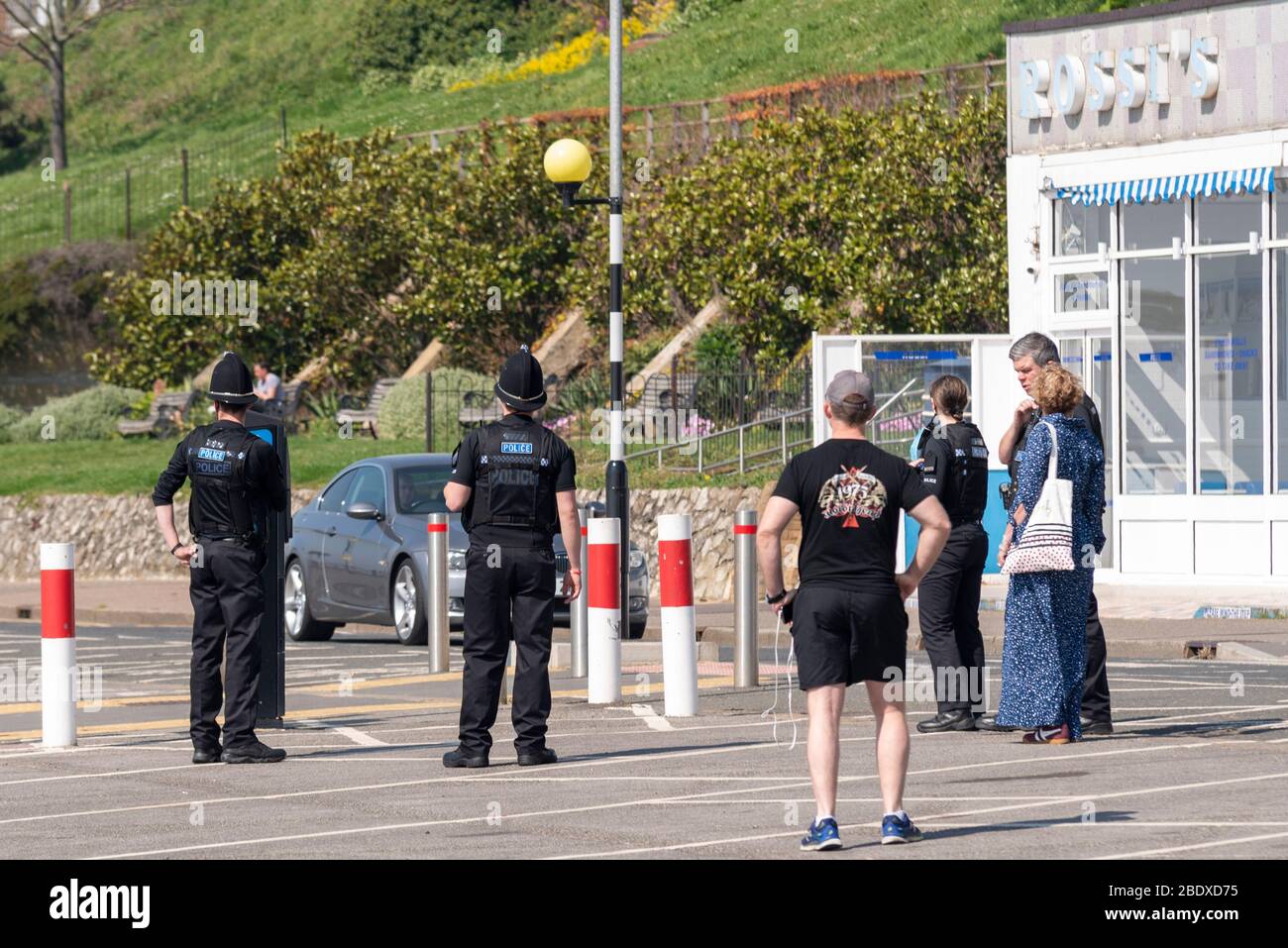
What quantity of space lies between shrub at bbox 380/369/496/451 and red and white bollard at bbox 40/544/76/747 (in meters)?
19.3

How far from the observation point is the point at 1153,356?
2348 centimetres

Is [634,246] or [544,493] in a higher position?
[634,246]

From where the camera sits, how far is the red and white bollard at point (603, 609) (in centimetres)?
1384

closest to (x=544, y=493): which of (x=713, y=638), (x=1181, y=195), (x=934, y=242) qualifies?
(x=713, y=638)

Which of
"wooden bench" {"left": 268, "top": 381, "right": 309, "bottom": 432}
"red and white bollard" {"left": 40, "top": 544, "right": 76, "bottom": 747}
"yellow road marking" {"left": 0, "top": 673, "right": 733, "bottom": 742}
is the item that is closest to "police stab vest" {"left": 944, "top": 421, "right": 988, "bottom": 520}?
"yellow road marking" {"left": 0, "top": 673, "right": 733, "bottom": 742}

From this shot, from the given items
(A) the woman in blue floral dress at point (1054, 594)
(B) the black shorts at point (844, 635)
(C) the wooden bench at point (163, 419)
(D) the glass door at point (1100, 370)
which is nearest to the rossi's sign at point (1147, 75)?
(D) the glass door at point (1100, 370)

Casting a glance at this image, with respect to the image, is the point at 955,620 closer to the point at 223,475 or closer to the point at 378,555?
the point at 223,475

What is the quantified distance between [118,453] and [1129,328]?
17.3m

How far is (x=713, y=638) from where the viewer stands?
20219 millimetres

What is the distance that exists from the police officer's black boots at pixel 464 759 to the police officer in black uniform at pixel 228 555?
40.0 inches

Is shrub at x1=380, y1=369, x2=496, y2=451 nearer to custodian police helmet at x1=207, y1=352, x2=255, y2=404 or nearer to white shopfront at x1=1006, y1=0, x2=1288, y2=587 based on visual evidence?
white shopfront at x1=1006, y1=0, x2=1288, y2=587

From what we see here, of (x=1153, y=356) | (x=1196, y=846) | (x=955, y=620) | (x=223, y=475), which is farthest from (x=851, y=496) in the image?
(x=1153, y=356)

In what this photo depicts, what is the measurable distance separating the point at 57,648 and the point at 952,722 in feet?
16.1

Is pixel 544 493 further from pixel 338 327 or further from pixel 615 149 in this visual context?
pixel 338 327
